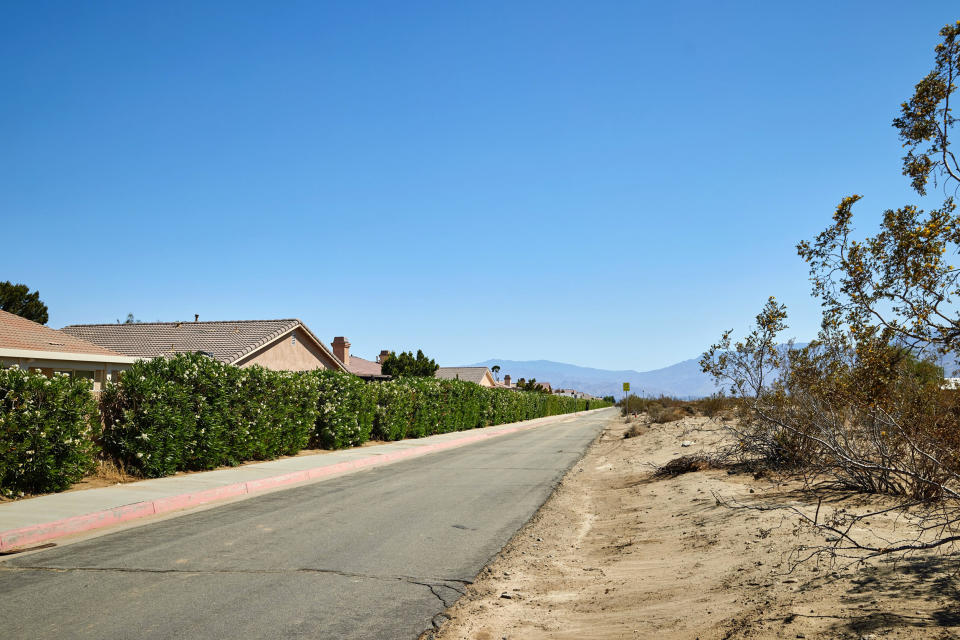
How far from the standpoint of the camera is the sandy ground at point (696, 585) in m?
4.13

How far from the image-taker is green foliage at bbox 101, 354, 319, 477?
497 inches

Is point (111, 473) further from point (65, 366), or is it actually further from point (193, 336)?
point (193, 336)

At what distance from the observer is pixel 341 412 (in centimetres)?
2059

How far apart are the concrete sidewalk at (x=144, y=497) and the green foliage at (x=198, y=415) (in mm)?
515

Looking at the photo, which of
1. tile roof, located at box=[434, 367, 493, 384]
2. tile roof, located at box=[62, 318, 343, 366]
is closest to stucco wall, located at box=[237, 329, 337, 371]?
tile roof, located at box=[62, 318, 343, 366]

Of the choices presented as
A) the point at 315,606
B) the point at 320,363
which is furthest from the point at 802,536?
the point at 320,363

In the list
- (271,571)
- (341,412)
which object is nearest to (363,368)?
(341,412)

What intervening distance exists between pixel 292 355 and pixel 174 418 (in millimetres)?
25718

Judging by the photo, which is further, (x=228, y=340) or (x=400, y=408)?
(x=228, y=340)

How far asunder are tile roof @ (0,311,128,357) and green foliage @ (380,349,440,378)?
29.0m

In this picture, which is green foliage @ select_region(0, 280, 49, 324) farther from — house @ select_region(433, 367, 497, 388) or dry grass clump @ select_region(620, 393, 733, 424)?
house @ select_region(433, 367, 497, 388)

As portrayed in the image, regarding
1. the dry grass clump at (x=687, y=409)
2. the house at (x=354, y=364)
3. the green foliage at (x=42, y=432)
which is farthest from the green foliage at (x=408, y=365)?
the green foliage at (x=42, y=432)

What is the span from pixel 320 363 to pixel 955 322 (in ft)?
130

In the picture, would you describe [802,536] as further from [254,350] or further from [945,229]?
[254,350]
